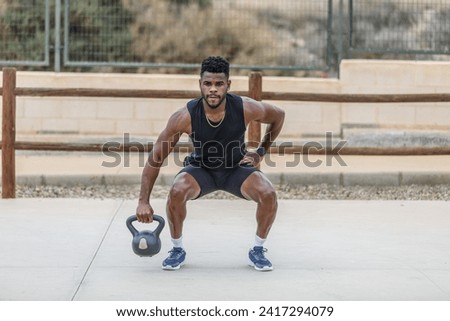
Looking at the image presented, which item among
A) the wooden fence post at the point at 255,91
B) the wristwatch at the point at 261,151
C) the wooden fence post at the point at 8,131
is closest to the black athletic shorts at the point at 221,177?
the wristwatch at the point at 261,151

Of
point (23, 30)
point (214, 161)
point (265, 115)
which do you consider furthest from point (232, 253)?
point (23, 30)

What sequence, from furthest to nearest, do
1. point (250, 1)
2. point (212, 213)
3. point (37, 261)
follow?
point (250, 1)
point (212, 213)
point (37, 261)

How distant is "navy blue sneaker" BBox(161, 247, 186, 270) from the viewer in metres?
7.40

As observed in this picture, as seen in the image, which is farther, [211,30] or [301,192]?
[211,30]

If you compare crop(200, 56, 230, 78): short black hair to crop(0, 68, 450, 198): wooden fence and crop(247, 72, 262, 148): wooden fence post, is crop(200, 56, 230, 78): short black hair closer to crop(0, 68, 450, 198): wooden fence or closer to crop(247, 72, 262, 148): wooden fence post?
crop(0, 68, 450, 198): wooden fence

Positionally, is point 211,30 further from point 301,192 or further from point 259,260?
point 259,260

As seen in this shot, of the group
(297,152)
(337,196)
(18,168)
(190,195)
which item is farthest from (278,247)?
(18,168)

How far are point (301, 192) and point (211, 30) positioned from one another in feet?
12.3

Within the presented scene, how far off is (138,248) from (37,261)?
0.93 metres

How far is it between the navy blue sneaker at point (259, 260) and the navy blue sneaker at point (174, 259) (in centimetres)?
45

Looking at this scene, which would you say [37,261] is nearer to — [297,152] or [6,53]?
[297,152]

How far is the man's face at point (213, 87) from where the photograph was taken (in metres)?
7.02

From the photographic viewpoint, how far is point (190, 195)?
23.9ft

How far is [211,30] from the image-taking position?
14750 mm
